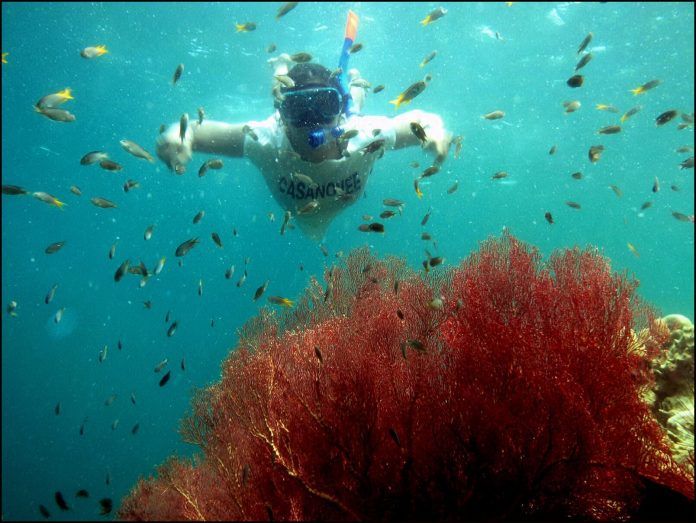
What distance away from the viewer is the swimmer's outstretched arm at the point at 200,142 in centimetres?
568

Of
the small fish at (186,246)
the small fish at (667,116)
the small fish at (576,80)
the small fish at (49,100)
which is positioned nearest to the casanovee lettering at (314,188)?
the small fish at (186,246)

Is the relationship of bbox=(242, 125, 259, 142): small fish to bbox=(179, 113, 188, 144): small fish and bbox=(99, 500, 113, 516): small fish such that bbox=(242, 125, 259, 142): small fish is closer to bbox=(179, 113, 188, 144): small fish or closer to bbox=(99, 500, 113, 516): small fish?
bbox=(179, 113, 188, 144): small fish

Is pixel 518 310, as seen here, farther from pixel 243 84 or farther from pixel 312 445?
pixel 243 84

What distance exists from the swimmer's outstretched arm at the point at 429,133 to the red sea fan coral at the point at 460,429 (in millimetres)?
3677

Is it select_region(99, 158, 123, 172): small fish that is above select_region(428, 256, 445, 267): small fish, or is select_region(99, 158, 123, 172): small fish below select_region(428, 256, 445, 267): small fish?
above

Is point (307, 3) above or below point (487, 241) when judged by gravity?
above

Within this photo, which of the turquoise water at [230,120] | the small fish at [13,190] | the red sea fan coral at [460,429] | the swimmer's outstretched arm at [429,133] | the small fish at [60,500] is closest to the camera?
the red sea fan coral at [460,429]

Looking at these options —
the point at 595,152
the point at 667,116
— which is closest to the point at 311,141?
the point at 595,152

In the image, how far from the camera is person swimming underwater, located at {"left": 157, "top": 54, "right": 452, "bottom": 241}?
605 centimetres

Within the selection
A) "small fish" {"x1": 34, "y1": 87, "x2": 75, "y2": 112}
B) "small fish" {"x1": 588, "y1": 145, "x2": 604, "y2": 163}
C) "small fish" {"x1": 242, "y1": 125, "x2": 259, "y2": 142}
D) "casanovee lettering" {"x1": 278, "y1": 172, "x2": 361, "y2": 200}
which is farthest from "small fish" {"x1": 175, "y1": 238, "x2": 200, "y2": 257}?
"small fish" {"x1": 588, "y1": 145, "x2": 604, "y2": 163}

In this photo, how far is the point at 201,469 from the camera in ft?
11.0

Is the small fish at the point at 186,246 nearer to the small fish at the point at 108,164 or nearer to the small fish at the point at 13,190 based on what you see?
the small fish at the point at 108,164

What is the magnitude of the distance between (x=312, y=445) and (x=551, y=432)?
1.72 meters

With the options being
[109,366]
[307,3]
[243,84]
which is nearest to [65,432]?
[109,366]
